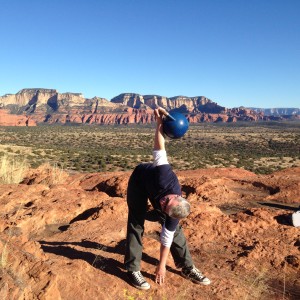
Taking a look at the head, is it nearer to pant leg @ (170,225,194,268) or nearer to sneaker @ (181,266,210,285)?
pant leg @ (170,225,194,268)

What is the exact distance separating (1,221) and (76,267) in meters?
2.43

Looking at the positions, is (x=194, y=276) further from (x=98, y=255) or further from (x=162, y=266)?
(x=98, y=255)

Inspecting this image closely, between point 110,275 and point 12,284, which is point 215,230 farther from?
point 12,284

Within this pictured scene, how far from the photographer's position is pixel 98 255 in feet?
13.3

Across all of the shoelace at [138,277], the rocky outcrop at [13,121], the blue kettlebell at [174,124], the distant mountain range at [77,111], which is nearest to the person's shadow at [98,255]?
the shoelace at [138,277]

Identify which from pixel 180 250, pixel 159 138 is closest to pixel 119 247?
pixel 180 250

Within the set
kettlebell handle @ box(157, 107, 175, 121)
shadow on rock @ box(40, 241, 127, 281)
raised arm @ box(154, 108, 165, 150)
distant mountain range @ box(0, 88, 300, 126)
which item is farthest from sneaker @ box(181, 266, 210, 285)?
distant mountain range @ box(0, 88, 300, 126)

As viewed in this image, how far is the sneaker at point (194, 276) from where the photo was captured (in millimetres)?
3547

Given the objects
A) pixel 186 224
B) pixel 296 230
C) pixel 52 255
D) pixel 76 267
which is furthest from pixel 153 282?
pixel 296 230

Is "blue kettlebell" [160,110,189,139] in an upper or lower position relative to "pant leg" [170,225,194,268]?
upper

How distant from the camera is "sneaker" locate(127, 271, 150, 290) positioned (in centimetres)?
328

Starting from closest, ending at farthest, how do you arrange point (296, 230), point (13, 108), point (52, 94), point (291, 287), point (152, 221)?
point (291, 287) < point (296, 230) < point (152, 221) < point (13, 108) < point (52, 94)

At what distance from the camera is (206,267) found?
407 cm

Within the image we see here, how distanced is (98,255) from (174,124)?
2030 mm
